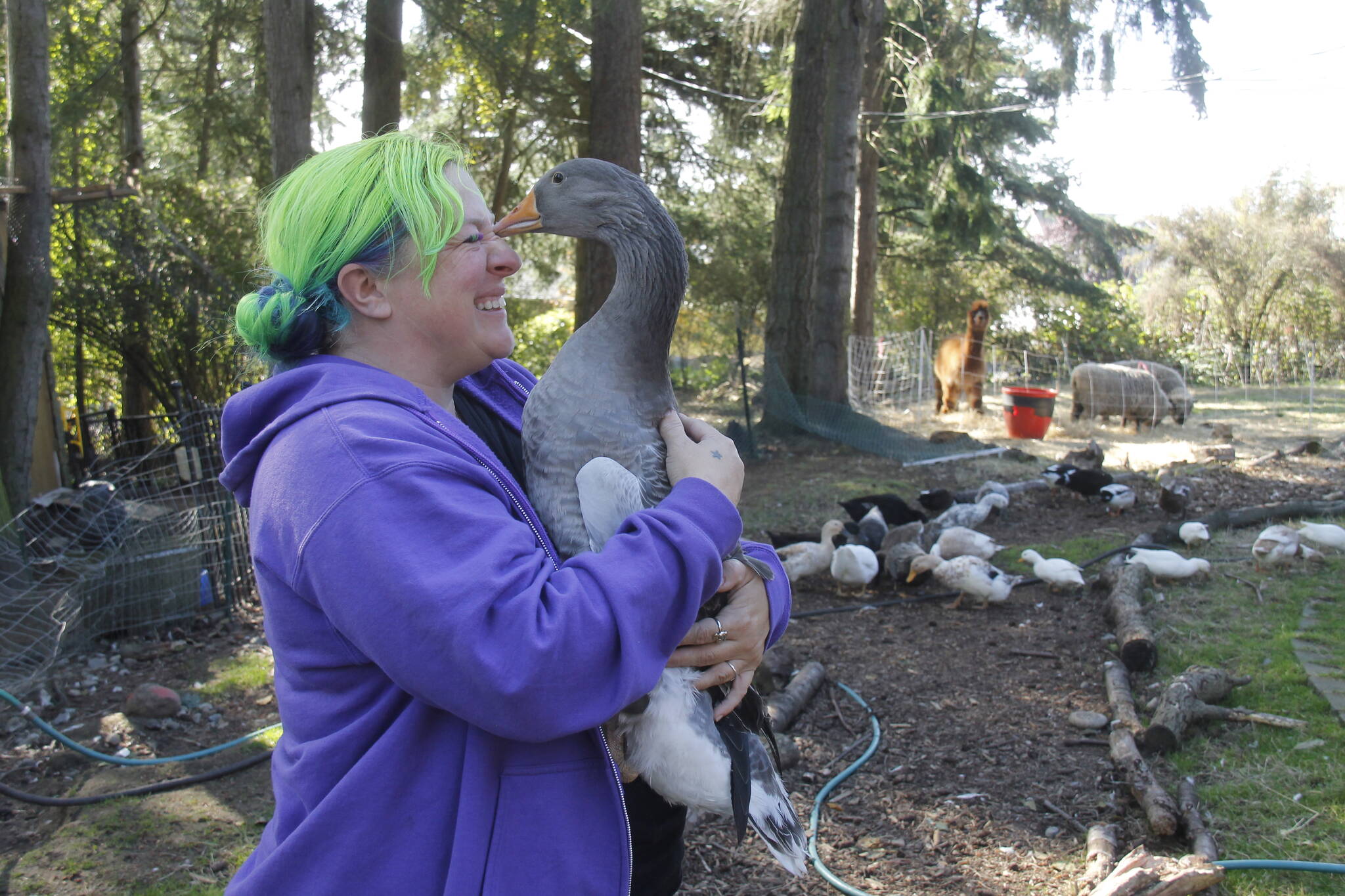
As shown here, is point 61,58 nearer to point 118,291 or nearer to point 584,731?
point 118,291

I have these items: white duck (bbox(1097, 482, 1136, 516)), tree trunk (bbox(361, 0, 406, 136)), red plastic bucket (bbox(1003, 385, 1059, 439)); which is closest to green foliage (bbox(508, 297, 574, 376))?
tree trunk (bbox(361, 0, 406, 136))

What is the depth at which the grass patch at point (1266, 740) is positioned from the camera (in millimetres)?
3008

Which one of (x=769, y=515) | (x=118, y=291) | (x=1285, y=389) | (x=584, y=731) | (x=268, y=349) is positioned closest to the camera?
(x=584, y=731)

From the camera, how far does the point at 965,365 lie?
587 inches

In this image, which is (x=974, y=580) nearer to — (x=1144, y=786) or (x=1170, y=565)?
(x=1170, y=565)

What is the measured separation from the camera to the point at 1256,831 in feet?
10.2

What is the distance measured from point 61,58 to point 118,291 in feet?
11.5

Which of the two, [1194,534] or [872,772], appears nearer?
[872,772]

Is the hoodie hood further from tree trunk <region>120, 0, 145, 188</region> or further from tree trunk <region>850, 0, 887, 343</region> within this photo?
tree trunk <region>850, 0, 887, 343</region>

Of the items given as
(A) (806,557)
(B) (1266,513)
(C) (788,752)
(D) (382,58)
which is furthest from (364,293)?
(D) (382,58)

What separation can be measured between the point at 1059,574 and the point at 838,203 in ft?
23.0

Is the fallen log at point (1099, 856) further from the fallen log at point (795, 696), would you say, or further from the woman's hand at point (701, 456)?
Result: the woman's hand at point (701, 456)

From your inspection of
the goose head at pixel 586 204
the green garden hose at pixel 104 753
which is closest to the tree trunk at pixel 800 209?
the green garden hose at pixel 104 753

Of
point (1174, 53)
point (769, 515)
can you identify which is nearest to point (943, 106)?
point (1174, 53)
